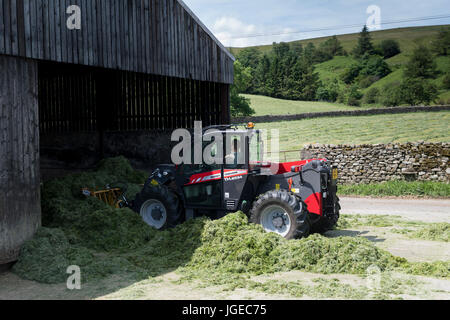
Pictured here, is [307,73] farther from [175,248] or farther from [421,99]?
[175,248]

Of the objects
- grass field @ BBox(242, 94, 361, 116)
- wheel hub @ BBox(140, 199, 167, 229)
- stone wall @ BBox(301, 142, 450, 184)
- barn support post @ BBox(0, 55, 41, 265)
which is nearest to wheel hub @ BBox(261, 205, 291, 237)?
wheel hub @ BBox(140, 199, 167, 229)

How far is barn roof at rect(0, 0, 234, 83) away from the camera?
8.80 m

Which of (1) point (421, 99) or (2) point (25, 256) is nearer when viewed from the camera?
(2) point (25, 256)

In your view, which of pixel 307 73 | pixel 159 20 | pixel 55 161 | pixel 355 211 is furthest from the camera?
pixel 307 73

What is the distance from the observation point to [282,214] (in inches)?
393

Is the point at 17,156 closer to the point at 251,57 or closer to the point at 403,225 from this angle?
the point at 403,225

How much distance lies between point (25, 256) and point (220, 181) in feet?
13.6

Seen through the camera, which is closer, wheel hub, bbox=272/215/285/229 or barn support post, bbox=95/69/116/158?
wheel hub, bbox=272/215/285/229

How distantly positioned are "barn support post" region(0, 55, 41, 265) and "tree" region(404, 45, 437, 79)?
85.7 m

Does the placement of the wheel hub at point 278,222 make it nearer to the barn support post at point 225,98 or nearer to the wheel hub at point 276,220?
the wheel hub at point 276,220

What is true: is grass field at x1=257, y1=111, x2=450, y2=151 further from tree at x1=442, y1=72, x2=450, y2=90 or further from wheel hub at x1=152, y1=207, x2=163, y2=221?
tree at x1=442, y1=72, x2=450, y2=90

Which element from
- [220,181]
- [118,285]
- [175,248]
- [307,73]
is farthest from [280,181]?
[307,73]

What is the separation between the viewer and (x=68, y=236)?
973 centimetres

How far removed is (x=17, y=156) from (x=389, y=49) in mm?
125761
